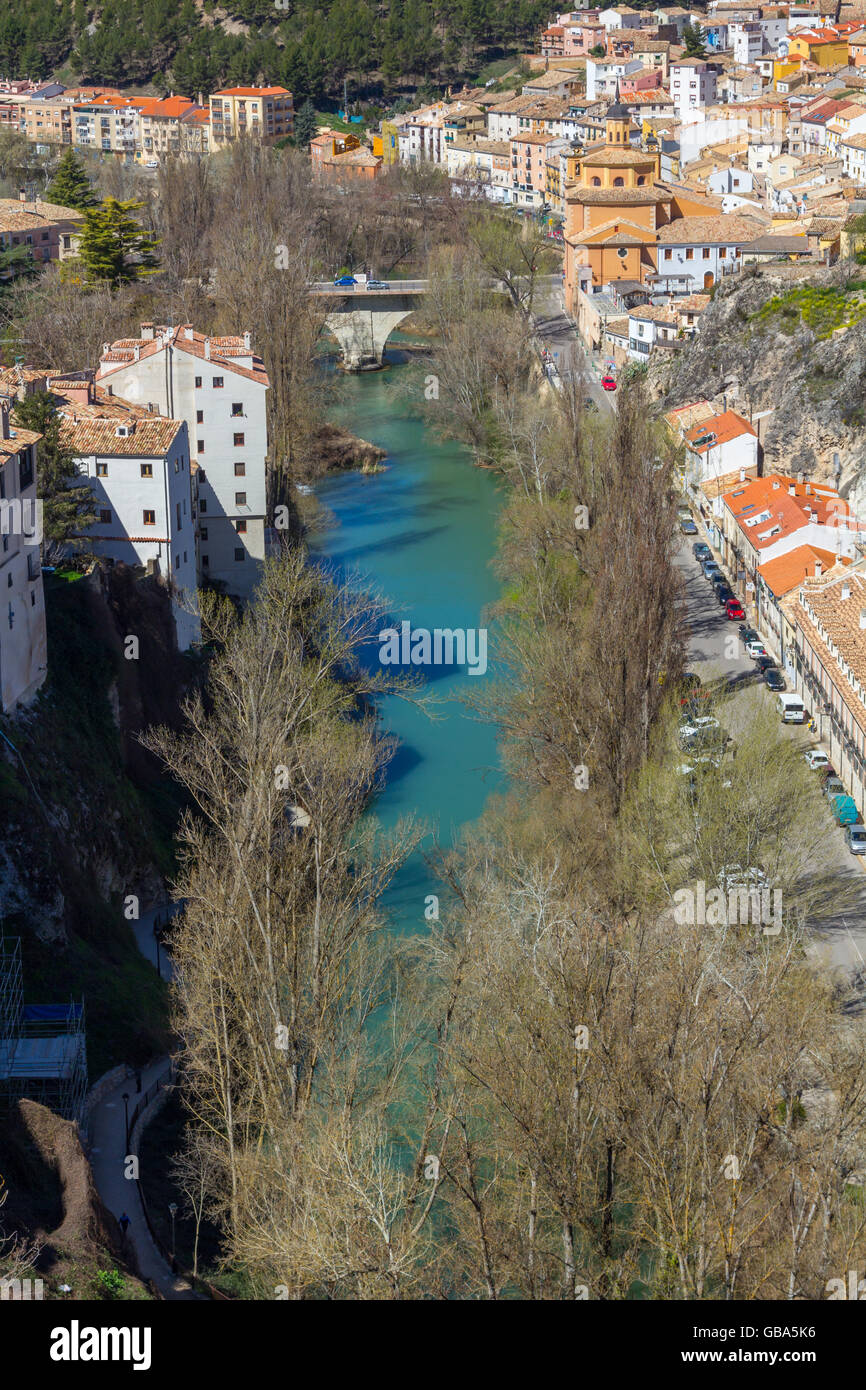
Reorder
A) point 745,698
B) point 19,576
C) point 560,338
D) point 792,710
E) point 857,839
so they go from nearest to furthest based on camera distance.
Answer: point 19,576, point 857,839, point 792,710, point 745,698, point 560,338

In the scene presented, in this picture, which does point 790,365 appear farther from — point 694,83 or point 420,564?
point 694,83

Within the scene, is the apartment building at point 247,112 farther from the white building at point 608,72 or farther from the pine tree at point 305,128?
the white building at point 608,72

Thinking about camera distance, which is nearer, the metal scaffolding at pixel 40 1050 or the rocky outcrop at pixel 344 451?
the metal scaffolding at pixel 40 1050

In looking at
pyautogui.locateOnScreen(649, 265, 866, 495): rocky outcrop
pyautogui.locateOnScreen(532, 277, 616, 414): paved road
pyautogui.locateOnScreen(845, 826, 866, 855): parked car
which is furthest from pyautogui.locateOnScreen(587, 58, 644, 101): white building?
pyautogui.locateOnScreen(845, 826, 866, 855): parked car

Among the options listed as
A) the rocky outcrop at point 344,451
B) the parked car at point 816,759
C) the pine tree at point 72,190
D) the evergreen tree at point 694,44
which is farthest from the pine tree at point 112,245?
the evergreen tree at point 694,44

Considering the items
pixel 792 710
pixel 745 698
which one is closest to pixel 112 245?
pixel 745 698
